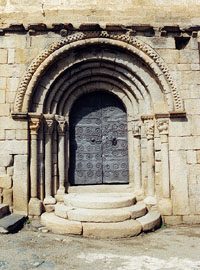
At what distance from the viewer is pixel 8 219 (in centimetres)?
513

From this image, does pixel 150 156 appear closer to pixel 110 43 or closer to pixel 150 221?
pixel 150 221

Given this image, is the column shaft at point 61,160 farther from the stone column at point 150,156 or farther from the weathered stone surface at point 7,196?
the stone column at point 150,156

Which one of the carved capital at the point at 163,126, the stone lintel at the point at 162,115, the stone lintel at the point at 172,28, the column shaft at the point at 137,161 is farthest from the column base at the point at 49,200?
the stone lintel at the point at 172,28

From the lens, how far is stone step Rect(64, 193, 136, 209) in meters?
5.13

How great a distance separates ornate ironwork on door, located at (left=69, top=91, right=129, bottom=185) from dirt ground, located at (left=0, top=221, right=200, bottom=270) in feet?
6.23

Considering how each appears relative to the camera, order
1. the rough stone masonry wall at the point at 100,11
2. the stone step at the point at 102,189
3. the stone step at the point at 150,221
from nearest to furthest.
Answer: the stone step at the point at 150,221, the stone step at the point at 102,189, the rough stone masonry wall at the point at 100,11

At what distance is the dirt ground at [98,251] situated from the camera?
3.46m

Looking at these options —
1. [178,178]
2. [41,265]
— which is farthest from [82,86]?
[41,265]

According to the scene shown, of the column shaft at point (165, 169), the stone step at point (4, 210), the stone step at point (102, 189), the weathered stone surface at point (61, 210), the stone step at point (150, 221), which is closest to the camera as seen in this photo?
the stone step at point (150, 221)

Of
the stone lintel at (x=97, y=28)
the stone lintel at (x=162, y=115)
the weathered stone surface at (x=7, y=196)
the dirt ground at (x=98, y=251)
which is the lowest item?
the dirt ground at (x=98, y=251)

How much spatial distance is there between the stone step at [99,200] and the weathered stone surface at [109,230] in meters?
0.44

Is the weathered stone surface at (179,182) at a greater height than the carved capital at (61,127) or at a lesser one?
lesser

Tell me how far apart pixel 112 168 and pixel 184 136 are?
79.2 inches

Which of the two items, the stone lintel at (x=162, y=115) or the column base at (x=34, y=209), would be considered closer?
the column base at (x=34, y=209)
